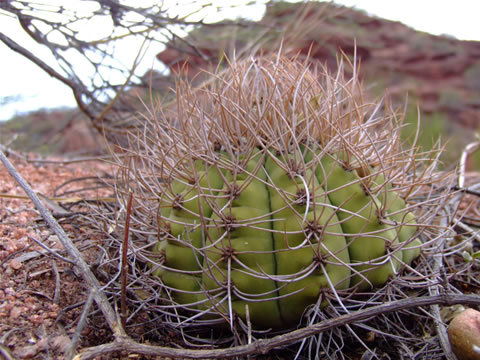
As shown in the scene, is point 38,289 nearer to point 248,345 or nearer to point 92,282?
point 92,282

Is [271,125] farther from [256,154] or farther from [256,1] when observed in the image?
[256,1]

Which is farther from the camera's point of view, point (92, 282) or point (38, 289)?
point (38, 289)

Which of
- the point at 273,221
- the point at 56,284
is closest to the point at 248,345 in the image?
the point at 273,221

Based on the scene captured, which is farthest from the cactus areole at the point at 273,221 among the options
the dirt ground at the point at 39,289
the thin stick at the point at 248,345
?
the dirt ground at the point at 39,289

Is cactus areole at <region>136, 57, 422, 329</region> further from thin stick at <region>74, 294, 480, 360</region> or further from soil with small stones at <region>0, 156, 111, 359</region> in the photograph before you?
soil with small stones at <region>0, 156, 111, 359</region>

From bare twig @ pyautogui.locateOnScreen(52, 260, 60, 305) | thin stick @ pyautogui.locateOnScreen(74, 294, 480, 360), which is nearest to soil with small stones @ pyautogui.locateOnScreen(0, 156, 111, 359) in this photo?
bare twig @ pyautogui.locateOnScreen(52, 260, 60, 305)
